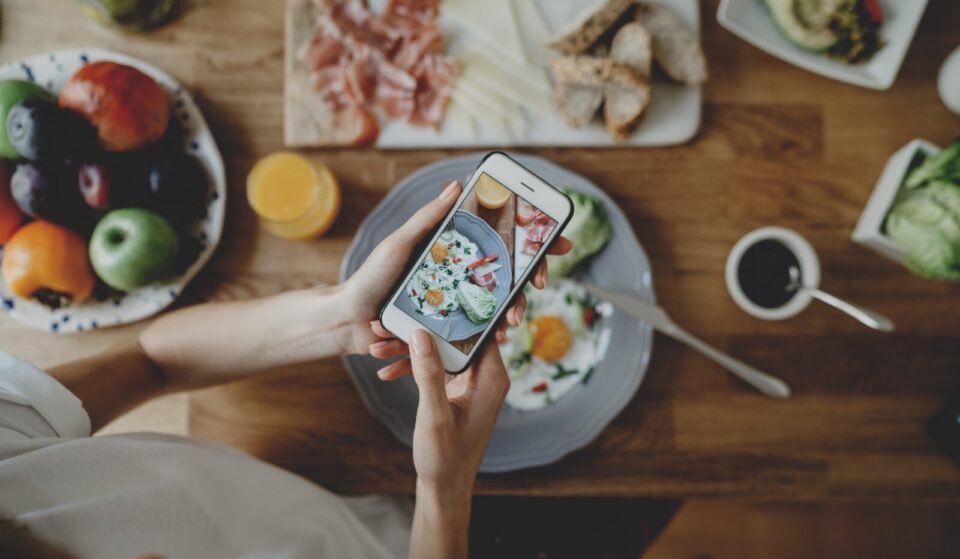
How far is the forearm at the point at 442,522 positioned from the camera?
2.89 ft

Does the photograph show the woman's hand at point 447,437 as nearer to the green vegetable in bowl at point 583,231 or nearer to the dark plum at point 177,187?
the green vegetable in bowl at point 583,231

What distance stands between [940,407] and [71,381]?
59.5 inches

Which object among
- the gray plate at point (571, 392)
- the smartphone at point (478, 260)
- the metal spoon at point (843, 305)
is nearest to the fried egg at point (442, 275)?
the smartphone at point (478, 260)

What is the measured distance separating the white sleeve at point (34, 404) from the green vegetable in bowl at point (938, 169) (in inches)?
55.9

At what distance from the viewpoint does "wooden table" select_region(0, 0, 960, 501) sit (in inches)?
45.0

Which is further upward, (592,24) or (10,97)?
(592,24)

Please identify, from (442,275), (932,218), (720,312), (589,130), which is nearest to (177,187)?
(442,275)

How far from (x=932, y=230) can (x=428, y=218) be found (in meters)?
0.84

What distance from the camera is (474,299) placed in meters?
0.88

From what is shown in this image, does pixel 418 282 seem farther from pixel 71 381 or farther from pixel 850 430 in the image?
pixel 850 430

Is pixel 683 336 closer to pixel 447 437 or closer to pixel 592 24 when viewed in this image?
pixel 447 437

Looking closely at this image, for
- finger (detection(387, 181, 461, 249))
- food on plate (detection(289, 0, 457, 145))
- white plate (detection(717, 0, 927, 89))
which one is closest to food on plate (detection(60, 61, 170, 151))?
food on plate (detection(289, 0, 457, 145))

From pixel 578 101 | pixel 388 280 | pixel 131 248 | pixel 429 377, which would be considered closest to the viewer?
pixel 429 377

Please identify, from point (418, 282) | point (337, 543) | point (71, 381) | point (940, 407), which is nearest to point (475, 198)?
point (418, 282)
